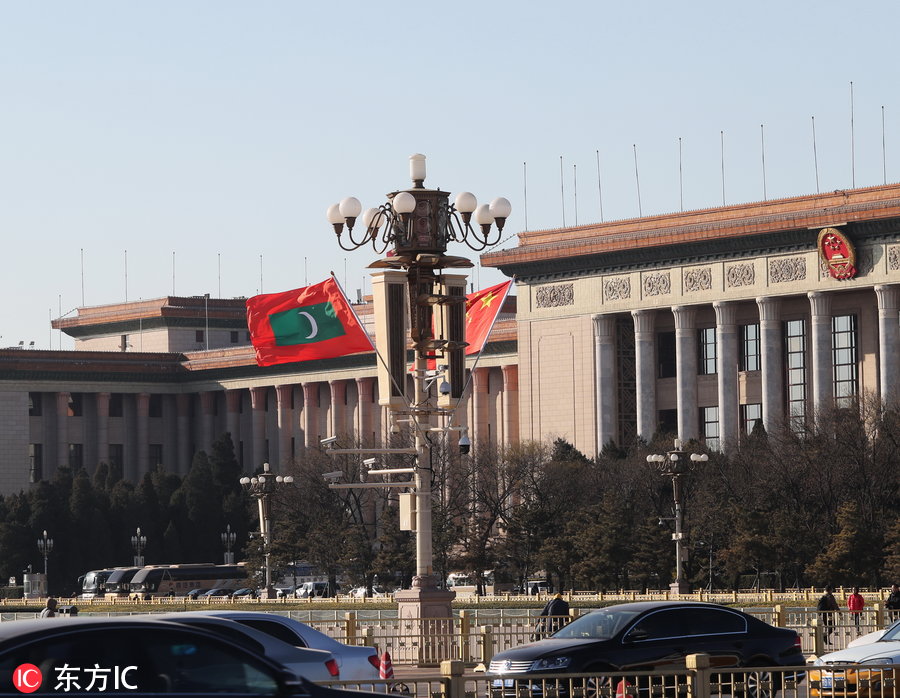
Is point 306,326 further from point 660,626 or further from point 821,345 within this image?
point 821,345

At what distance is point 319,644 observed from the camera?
2386cm

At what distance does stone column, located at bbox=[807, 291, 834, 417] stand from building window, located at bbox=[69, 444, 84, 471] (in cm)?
5611

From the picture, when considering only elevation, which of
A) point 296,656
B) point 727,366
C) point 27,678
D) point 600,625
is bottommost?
point 296,656

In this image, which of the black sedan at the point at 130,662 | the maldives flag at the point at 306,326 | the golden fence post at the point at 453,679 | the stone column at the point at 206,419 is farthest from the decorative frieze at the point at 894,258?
the black sedan at the point at 130,662

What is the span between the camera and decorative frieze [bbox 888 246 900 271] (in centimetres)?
8706

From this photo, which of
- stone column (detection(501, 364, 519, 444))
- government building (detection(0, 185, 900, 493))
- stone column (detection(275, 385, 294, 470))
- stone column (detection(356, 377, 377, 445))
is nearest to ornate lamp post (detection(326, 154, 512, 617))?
government building (detection(0, 185, 900, 493))

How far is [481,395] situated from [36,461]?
1213 inches

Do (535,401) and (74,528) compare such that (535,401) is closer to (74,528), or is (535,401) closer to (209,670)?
(74,528)

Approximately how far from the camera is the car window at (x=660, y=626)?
2534 cm

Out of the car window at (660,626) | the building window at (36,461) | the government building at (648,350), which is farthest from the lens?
the building window at (36,461)

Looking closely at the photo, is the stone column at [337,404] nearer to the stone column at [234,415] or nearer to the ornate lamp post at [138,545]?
the stone column at [234,415]

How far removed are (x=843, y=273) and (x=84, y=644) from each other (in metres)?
78.2

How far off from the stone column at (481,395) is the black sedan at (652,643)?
286ft

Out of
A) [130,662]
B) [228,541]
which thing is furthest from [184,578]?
[130,662]
